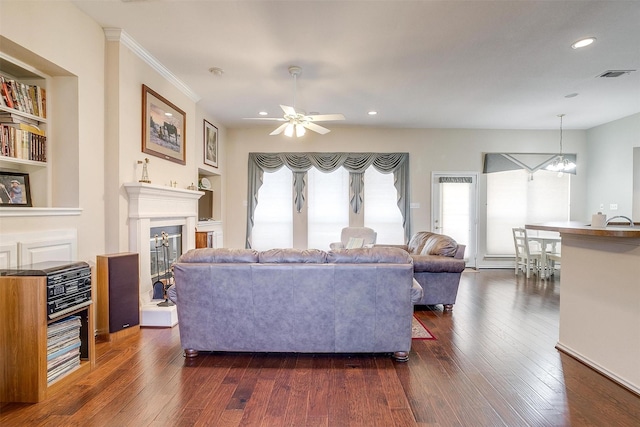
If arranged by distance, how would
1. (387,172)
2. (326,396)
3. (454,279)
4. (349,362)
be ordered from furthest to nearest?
1. (387,172)
2. (454,279)
3. (349,362)
4. (326,396)

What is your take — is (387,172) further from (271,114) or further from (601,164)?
(601,164)

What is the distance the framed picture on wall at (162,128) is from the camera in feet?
11.1

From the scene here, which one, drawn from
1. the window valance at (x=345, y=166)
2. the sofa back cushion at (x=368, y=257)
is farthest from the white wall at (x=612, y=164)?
the sofa back cushion at (x=368, y=257)

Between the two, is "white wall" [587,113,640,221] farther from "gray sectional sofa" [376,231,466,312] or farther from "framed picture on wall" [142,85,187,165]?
"framed picture on wall" [142,85,187,165]

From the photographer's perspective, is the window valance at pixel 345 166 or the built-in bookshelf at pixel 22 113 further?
the window valance at pixel 345 166

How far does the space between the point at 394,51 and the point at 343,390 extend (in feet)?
10.7

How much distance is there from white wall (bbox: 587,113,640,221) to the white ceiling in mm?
508

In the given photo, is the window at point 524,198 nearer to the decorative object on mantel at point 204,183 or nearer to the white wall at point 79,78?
the decorative object on mantel at point 204,183

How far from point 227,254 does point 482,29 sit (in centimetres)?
312

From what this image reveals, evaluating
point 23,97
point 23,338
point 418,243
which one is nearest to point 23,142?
point 23,97

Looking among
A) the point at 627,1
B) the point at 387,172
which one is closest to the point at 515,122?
the point at 387,172

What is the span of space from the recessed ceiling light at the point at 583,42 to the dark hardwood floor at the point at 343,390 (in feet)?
9.72

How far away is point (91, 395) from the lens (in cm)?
196

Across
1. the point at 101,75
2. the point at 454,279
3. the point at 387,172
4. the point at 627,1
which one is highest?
the point at 627,1
